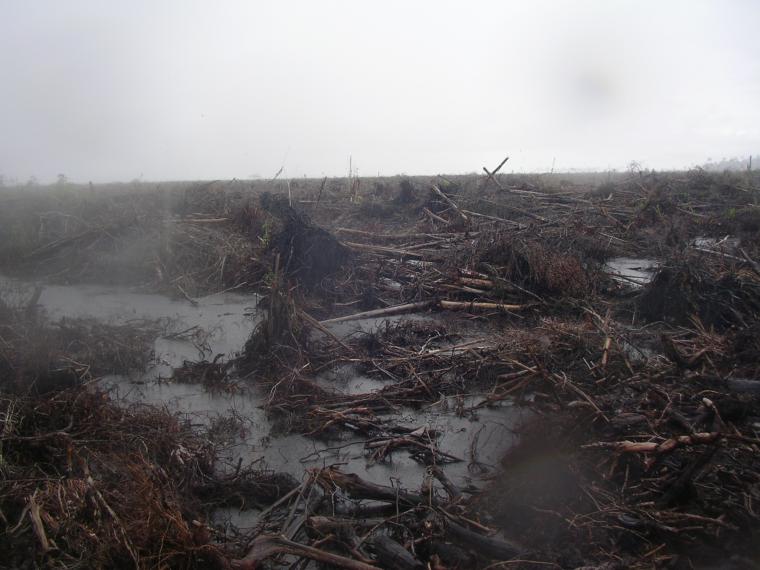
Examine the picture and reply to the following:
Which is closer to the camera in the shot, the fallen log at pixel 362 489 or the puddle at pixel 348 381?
the fallen log at pixel 362 489

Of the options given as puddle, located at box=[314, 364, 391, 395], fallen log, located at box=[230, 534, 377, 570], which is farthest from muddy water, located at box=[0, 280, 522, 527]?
fallen log, located at box=[230, 534, 377, 570]

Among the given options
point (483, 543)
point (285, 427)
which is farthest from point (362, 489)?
point (285, 427)

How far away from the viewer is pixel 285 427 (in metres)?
4.04

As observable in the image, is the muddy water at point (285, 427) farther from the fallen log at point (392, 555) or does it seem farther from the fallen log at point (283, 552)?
the fallen log at point (392, 555)

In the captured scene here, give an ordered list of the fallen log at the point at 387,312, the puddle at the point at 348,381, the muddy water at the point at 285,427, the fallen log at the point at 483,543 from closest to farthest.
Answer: the fallen log at the point at 483,543, the muddy water at the point at 285,427, the puddle at the point at 348,381, the fallen log at the point at 387,312

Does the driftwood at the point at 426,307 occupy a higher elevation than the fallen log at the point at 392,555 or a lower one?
higher

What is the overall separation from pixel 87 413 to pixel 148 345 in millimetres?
2258

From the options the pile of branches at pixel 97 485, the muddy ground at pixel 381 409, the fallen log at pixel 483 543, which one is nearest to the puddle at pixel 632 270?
the muddy ground at pixel 381 409

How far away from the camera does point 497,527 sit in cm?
281

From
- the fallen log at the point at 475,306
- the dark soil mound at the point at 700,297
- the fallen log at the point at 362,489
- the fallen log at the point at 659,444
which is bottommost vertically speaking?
the fallen log at the point at 362,489

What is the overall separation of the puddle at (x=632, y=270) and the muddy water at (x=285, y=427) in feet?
11.5

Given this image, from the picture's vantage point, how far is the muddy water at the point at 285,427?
355 centimetres

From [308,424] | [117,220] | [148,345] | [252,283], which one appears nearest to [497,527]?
[308,424]

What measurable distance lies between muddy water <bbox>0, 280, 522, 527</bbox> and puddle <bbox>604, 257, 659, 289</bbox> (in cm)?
351
